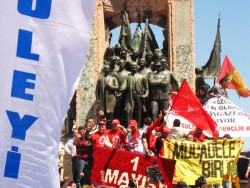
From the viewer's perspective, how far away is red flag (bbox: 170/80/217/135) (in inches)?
543

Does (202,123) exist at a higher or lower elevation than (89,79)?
lower

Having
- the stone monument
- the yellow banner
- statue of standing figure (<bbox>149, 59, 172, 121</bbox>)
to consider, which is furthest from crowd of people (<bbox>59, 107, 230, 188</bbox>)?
the stone monument

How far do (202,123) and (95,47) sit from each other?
7274 mm

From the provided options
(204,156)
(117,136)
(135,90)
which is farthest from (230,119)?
(135,90)

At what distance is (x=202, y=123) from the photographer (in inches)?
542

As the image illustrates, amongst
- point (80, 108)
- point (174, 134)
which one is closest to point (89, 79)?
point (80, 108)

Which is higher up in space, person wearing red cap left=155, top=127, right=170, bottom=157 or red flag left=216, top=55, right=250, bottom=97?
red flag left=216, top=55, right=250, bottom=97

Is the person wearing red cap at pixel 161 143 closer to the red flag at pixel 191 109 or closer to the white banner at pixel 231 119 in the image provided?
the red flag at pixel 191 109

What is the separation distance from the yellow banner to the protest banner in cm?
77

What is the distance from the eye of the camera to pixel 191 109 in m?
13.9

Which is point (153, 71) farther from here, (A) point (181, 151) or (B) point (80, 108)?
(A) point (181, 151)

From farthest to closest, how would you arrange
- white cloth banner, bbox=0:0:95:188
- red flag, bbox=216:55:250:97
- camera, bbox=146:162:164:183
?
red flag, bbox=216:55:250:97
camera, bbox=146:162:164:183
white cloth banner, bbox=0:0:95:188

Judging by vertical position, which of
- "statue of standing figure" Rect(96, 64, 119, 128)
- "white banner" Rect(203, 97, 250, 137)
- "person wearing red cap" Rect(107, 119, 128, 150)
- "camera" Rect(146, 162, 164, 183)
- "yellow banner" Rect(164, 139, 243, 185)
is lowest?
"camera" Rect(146, 162, 164, 183)

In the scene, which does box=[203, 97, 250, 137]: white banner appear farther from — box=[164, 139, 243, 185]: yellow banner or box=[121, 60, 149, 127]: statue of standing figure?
box=[121, 60, 149, 127]: statue of standing figure
